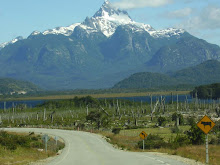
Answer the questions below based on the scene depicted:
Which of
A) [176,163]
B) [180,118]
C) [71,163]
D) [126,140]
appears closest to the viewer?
[176,163]

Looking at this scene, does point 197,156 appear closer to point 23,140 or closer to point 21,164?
point 21,164

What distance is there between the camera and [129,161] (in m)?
31.0

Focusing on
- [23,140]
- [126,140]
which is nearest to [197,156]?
[23,140]

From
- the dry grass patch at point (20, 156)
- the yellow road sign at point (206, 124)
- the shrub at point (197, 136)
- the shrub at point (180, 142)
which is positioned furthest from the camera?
the shrub at point (197, 136)

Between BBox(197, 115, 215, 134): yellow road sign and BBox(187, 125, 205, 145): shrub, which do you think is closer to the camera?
BBox(197, 115, 215, 134): yellow road sign

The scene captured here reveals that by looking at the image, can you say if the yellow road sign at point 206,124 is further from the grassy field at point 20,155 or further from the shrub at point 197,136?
the shrub at point 197,136

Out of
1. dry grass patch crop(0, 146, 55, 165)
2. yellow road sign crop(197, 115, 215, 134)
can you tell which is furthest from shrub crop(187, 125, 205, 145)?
yellow road sign crop(197, 115, 215, 134)

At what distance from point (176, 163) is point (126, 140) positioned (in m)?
30.0

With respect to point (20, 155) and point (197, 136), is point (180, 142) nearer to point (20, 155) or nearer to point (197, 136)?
point (197, 136)

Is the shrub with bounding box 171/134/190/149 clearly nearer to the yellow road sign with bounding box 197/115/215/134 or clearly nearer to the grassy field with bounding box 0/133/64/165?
the grassy field with bounding box 0/133/64/165

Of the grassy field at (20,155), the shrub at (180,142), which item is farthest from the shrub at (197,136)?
the grassy field at (20,155)

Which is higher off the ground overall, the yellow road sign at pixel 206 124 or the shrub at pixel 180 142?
the yellow road sign at pixel 206 124

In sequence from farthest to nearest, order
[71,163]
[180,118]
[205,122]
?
[180,118]
[71,163]
[205,122]

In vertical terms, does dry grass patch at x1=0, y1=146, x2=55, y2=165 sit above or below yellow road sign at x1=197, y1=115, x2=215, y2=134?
below
